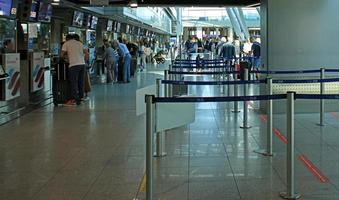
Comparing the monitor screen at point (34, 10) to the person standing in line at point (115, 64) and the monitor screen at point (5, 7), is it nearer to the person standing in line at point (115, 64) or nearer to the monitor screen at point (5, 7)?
the monitor screen at point (5, 7)

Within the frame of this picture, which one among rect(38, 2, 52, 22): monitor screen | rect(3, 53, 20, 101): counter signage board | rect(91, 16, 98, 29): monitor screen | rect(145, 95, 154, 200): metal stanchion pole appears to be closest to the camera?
rect(145, 95, 154, 200): metal stanchion pole

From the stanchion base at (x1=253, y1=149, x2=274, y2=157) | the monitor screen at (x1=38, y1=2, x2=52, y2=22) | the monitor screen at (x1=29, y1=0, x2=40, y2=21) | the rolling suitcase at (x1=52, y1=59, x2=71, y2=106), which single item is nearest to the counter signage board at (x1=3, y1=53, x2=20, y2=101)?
the rolling suitcase at (x1=52, y1=59, x2=71, y2=106)

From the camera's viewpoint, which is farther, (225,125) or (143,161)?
(225,125)

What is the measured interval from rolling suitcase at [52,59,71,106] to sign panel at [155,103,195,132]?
5778mm

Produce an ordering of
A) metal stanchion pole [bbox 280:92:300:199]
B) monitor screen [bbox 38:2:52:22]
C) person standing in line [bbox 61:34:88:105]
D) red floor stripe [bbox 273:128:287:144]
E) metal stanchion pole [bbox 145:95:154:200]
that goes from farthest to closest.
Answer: monitor screen [bbox 38:2:52:22]
person standing in line [bbox 61:34:88:105]
red floor stripe [bbox 273:128:287:144]
metal stanchion pole [bbox 280:92:300:199]
metal stanchion pole [bbox 145:95:154:200]

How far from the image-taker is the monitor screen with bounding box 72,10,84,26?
16383mm

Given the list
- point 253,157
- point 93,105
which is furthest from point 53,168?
point 93,105

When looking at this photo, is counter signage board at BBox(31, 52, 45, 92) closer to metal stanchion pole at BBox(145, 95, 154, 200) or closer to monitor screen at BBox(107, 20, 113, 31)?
metal stanchion pole at BBox(145, 95, 154, 200)

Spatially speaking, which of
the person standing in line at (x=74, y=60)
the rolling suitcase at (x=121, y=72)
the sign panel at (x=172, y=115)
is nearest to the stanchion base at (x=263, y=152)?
the sign panel at (x=172, y=115)

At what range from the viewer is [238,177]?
5480 mm

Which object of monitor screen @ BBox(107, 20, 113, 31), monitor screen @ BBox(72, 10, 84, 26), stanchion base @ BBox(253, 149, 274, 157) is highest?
monitor screen @ BBox(107, 20, 113, 31)

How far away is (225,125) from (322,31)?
129 inches

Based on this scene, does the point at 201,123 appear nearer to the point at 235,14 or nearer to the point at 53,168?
the point at 53,168

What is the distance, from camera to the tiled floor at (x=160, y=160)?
16.4 ft
